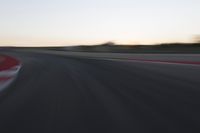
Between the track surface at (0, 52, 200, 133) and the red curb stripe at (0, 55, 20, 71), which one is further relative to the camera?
the red curb stripe at (0, 55, 20, 71)

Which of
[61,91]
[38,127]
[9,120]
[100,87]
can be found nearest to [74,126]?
[38,127]

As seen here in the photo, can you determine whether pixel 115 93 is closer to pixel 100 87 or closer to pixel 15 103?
pixel 100 87

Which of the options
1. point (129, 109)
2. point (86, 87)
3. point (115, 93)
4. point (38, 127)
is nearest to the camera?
point (38, 127)

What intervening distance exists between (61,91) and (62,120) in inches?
141

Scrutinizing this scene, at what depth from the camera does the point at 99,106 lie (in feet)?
24.2

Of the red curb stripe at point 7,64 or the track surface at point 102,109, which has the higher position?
the track surface at point 102,109

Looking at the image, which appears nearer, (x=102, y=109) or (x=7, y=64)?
(x=102, y=109)

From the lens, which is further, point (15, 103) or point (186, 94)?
point (186, 94)

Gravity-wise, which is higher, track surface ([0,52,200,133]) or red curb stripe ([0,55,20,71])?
track surface ([0,52,200,133])

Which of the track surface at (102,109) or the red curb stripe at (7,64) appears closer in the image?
the track surface at (102,109)

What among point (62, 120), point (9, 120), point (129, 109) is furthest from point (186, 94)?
point (9, 120)

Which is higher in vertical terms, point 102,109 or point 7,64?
point 102,109

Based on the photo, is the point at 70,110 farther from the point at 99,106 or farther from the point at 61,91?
the point at 61,91

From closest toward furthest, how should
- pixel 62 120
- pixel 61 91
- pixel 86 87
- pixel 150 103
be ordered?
pixel 62 120, pixel 150 103, pixel 61 91, pixel 86 87
